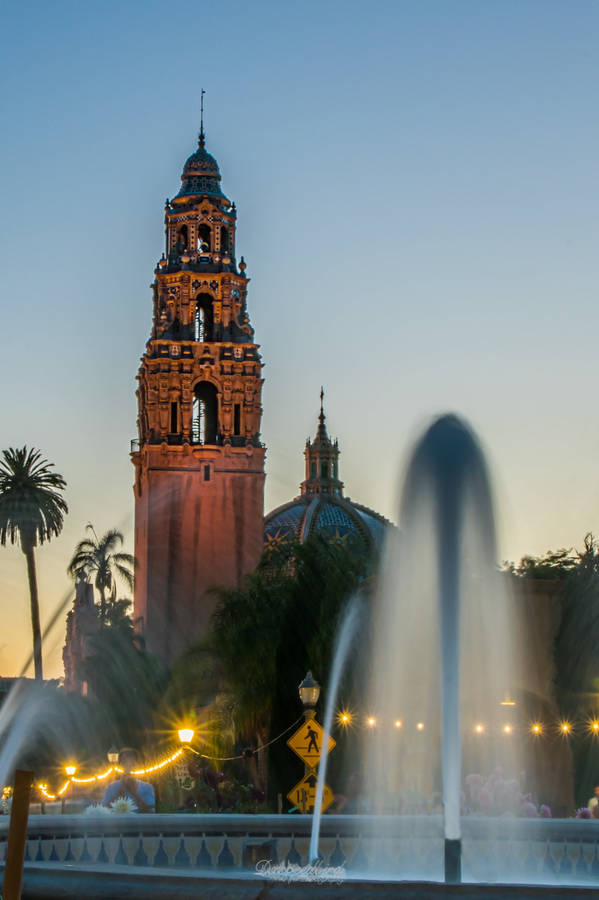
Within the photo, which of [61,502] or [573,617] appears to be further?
[61,502]

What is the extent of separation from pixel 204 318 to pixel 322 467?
57.3 meters

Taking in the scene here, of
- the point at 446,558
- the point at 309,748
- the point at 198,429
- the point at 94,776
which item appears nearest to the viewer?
the point at 446,558

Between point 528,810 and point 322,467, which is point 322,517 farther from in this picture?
point 528,810

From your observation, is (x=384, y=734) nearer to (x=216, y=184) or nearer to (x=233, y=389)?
(x=233, y=389)

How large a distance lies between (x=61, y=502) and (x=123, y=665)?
33.3 ft

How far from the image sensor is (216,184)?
8969 cm

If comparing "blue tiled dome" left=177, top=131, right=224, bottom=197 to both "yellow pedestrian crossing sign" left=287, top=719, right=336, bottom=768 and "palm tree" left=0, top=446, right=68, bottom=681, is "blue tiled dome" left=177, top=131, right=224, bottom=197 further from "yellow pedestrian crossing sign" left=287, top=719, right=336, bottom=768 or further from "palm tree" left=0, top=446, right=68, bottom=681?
"yellow pedestrian crossing sign" left=287, top=719, right=336, bottom=768

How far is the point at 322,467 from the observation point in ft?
478

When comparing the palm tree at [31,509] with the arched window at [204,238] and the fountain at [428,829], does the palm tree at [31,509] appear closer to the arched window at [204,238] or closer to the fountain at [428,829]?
the arched window at [204,238]

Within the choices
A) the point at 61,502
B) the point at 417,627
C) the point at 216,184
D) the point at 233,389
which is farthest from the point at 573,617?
the point at 216,184

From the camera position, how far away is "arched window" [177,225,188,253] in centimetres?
8912

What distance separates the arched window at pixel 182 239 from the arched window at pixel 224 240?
6.45ft

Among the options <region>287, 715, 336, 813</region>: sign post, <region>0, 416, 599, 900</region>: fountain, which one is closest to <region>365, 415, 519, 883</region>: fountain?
<region>0, 416, 599, 900</region>: fountain

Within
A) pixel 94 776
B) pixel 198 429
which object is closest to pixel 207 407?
pixel 198 429
